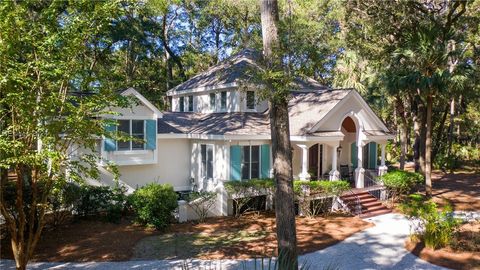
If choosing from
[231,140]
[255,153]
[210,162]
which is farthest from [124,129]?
[255,153]

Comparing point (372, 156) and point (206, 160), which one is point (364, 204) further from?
point (206, 160)

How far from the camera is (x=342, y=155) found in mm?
21703

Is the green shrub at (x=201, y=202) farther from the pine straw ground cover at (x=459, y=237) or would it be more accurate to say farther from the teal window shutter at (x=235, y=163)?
the pine straw ground cover at (x=459, y=237)

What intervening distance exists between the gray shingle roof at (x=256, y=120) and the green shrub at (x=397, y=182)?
186 inches

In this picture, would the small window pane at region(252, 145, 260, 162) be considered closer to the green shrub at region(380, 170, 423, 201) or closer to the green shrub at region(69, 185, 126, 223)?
the green shrub at region(69, 185, 126, 223)

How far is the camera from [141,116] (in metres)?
17.0

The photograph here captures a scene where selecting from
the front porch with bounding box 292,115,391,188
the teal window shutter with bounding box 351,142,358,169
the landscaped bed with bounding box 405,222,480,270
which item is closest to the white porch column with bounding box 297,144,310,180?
the front porch with bounding box 292,115,391,188

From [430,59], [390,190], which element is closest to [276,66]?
[430,59]

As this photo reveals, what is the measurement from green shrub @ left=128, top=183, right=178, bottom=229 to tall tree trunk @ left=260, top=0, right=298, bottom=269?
5772mm

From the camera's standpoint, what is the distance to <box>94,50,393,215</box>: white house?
1695 cm

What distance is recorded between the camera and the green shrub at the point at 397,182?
18.6 metres

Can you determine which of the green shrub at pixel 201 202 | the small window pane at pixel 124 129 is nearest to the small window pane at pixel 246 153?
the green shrub at pixel 201 202

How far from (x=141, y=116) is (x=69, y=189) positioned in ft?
16.7

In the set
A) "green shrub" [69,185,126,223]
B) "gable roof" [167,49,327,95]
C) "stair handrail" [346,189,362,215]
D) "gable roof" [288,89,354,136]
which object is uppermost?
"gable roof" [167,49,327,95]
